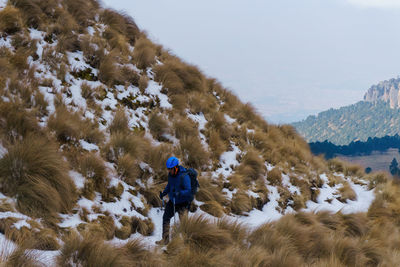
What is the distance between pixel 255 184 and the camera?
389 inches

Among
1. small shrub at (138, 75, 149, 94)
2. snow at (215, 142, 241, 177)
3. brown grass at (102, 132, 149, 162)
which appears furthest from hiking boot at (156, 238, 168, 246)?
small shrub at (138, 75, 149, 94)

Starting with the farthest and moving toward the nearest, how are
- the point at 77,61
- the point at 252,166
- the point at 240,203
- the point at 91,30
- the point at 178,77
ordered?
1. the point at 178,77
2. the point at 91,30
3. the point at 252,166
4. the point at 77,61
5. the point at 240,203

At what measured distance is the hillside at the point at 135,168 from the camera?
16.5 ft

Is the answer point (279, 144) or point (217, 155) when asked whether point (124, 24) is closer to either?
point (217, 155)

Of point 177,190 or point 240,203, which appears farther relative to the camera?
point 240,203

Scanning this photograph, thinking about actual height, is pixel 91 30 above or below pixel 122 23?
below

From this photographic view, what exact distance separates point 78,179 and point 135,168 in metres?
1.43

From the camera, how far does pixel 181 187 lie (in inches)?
240

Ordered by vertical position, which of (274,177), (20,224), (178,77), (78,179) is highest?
(178,77)

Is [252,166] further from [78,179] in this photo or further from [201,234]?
[78,179]

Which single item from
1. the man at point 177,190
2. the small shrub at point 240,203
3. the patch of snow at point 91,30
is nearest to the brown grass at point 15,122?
the man at point 177,190

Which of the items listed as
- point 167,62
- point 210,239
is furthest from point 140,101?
point 210,239

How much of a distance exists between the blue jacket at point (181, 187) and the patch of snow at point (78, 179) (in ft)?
5.45

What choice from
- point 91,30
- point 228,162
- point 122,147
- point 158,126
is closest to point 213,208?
point 122,147
